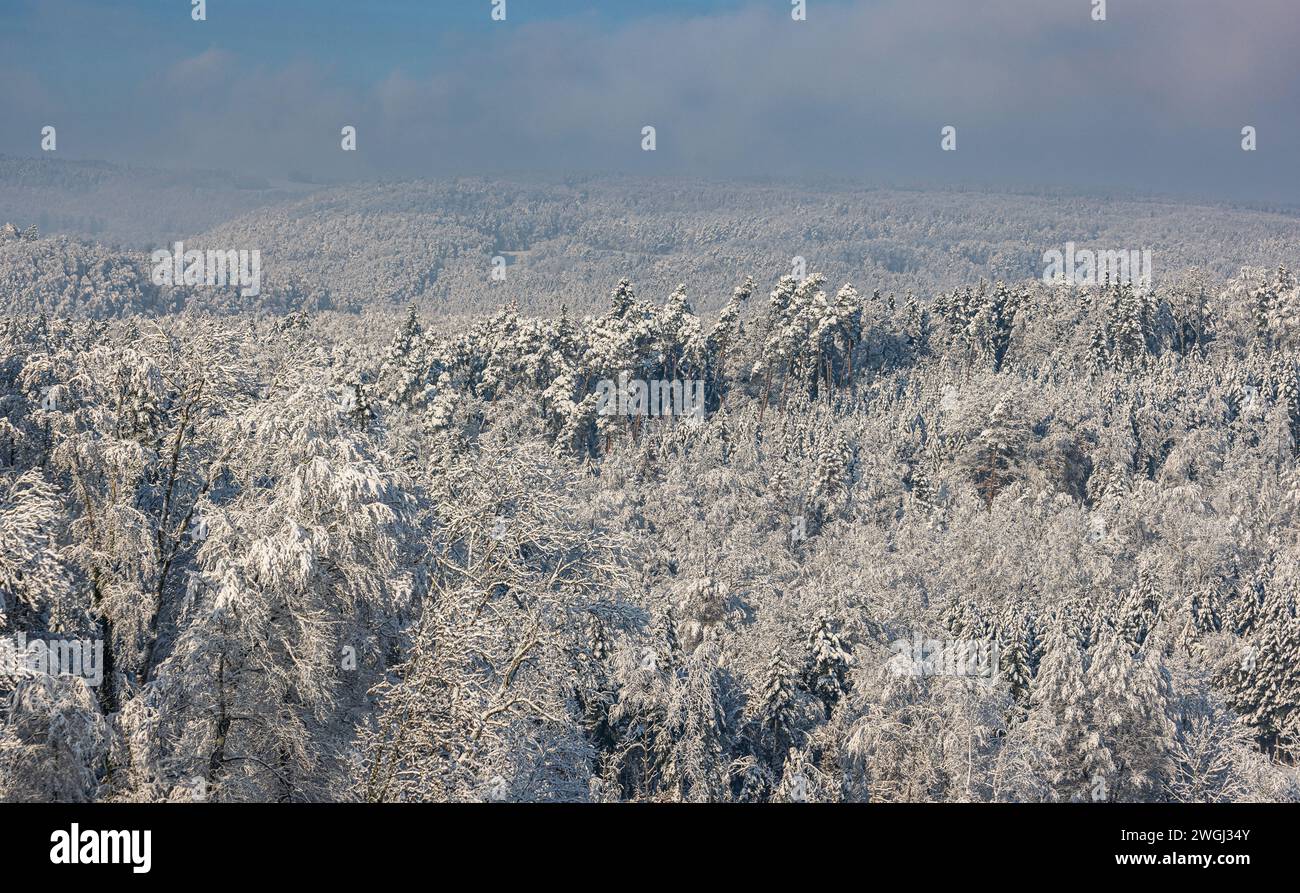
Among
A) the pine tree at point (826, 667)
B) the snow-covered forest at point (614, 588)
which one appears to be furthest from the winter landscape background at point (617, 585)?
the pine tree at point (826, 667)

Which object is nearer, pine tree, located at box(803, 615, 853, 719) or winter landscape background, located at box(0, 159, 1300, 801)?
winter landscape background, located at box(0, 159, 1300, 801)

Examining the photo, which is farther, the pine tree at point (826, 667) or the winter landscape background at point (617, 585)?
the pine tree at point (826, 667)

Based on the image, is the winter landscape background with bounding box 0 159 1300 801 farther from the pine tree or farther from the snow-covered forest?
the pine tree

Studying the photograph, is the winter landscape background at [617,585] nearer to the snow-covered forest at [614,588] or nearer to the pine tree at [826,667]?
the snow-covered forest at [614,588]

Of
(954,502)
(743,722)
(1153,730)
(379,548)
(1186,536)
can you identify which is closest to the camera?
(379,548)

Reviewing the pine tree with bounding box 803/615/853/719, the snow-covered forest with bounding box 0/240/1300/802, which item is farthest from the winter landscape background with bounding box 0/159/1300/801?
the pine tree with bounding box 803/615/853/719

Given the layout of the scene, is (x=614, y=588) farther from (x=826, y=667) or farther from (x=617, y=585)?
(x=826, y=667)
